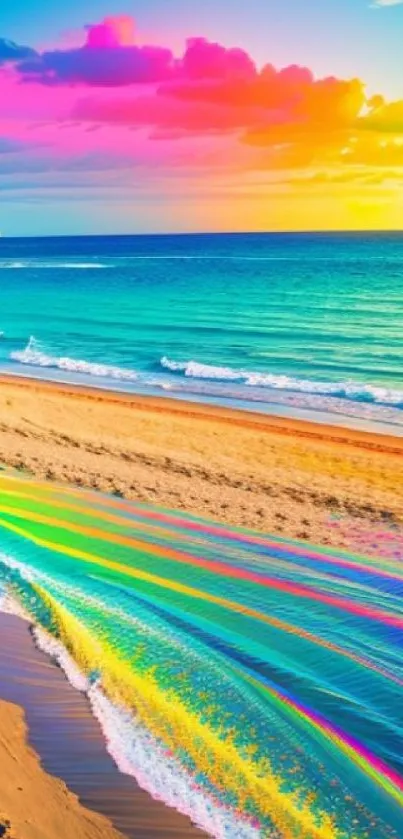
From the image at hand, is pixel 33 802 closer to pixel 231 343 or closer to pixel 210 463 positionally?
pixel 210 463

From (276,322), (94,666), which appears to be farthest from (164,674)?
(276,322)

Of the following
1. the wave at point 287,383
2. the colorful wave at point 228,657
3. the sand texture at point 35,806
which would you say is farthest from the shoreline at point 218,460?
the sand texture at point 35,806

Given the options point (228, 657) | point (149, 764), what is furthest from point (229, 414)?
point (149, 764)

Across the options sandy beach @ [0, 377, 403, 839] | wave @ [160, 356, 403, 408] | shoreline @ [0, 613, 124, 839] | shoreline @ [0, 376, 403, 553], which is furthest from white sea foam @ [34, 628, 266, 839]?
wave @ [160, 356, 403, 408]

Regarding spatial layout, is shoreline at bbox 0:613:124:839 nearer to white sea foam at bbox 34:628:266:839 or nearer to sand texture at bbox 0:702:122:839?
sand texture at bbox 0:702:122:839

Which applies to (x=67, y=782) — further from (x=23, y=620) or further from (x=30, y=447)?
(x=30, y=447)

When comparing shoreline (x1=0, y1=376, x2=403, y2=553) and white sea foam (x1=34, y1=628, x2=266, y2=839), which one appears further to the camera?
shoreline (x1=0, y1=376, x2=403, y2=553)

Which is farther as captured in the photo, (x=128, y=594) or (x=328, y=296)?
(x=328, y=296)
